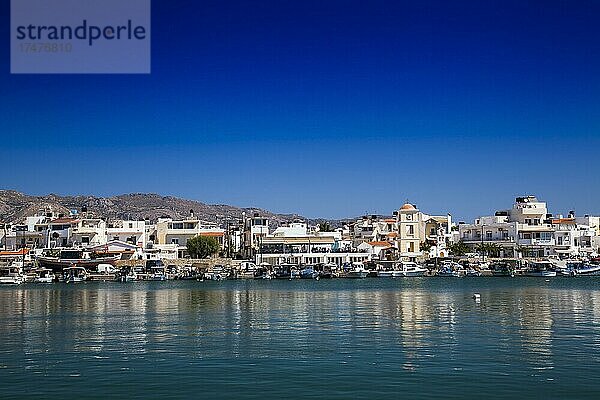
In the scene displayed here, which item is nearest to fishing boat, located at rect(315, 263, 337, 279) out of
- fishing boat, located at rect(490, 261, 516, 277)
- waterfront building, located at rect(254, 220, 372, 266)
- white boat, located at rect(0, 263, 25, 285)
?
waterfront building, located at rect(254, 220, 372, 266)

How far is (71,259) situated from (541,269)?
44.3m

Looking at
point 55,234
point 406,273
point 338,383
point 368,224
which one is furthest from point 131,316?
point 368,224

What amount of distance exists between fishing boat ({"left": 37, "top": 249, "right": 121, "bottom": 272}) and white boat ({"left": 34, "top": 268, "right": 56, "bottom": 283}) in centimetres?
115

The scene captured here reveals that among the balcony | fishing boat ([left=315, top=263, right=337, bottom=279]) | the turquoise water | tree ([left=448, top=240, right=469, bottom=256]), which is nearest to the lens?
the turquoise water

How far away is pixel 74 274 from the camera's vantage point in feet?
237

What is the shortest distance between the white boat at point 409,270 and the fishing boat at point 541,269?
31.6 feet

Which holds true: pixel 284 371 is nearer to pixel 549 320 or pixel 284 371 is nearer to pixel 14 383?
pixel 14 383

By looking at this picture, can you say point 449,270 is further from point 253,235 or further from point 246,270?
point 253,235

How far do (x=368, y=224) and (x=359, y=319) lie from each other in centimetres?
7592

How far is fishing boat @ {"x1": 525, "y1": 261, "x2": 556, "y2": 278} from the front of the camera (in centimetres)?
7254

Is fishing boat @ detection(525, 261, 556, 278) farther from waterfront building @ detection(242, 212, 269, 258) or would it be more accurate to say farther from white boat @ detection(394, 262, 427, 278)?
waterfront building @ detection(242, 212, 269, 258)

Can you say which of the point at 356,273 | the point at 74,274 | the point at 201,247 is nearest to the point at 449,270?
the point at 356,273

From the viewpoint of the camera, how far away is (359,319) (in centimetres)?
2775

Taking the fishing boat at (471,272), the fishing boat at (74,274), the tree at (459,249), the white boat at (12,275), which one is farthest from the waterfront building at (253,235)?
the white boat at (12,275)
